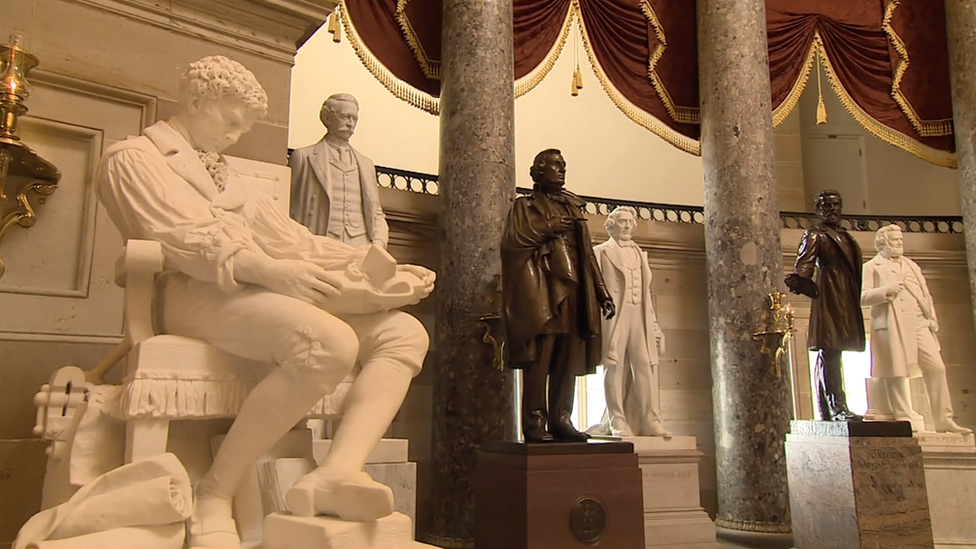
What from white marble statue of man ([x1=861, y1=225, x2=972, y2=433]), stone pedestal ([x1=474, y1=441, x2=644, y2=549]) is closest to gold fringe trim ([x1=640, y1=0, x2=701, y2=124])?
white marble statue of man ([x1=861, y1=225, x2=972, y2=433])

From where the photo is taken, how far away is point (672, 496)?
214 inches

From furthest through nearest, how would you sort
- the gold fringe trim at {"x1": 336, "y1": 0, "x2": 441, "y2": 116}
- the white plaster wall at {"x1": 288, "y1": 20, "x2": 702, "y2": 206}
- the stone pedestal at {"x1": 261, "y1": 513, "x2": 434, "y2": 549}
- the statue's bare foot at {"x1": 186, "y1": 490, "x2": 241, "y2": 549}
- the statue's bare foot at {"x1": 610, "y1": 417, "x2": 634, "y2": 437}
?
the white plaster wall at {"x1": 288, "y1": 20, "x2": 702, "y2": 206} < the gold fringe trim at {"x1": 336, "y1": 0, "x2": 441, "y2": 116} < the statue's bare foot at {"x1": 610, "y1": 417, "x2": 634, "y2": 437} < the statue's bare foot at {"x1": 186, "y1": 490, "x2": 241, "y2": 549} < the stone pedestal at {"x1": 261, "y1": 513, "x2": 434, "y2": 549}

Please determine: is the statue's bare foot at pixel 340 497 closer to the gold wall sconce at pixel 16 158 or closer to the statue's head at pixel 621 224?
the gold wall sconce at pixel 16 158

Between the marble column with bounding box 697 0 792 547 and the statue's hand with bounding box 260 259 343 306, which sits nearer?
the statue's hand with bounding box 260 259 343 306

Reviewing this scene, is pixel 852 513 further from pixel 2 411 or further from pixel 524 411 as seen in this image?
pixel 2 411

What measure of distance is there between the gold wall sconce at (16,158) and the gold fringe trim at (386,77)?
2916 mm

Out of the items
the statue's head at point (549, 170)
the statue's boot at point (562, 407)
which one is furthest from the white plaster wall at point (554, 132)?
the statue's boot at point (562, 407)

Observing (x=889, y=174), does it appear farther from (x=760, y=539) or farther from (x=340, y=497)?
(x=340, y=497)

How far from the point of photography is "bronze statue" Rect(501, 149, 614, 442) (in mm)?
4027

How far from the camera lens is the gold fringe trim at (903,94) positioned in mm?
7586

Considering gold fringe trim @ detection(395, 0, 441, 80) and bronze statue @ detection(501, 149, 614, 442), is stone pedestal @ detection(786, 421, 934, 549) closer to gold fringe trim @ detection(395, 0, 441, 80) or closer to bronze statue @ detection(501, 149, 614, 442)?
bronze statue @ detection(501, 149, 614, 442)

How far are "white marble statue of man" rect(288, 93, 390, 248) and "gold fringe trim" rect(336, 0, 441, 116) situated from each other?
1273 millimetres

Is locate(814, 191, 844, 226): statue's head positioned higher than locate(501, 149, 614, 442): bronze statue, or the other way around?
locate(814, 191, 844, 226): statue's head

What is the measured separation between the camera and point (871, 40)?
300 inches
